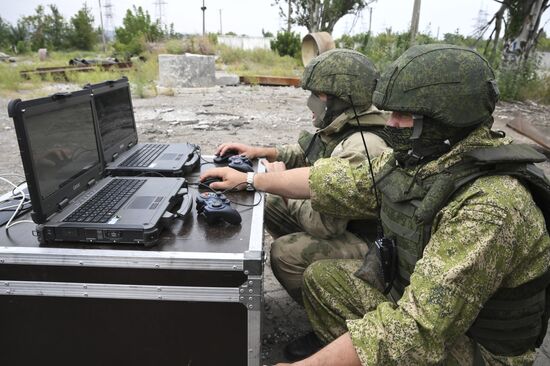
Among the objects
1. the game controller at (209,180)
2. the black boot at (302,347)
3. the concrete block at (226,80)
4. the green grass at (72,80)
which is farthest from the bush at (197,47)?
the black boot at (302,347)

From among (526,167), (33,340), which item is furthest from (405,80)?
(33,340)

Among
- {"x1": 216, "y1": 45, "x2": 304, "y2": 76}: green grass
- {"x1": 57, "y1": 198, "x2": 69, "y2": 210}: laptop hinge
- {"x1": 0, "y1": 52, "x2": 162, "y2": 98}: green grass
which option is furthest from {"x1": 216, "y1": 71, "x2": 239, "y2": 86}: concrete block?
{"x1": 57, "y1": 198, "x2": 69, "y2": 210}: laptop hinge

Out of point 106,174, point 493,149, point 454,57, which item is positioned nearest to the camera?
point 493,149

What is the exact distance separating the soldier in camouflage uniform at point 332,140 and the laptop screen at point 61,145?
3.81 ft

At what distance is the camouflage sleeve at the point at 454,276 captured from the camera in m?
1.35

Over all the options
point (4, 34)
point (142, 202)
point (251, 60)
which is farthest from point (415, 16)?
point (4, 34)

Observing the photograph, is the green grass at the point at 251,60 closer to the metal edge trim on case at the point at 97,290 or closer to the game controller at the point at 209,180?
the game controller at the point at 209,180

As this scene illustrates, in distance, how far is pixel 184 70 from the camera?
1184cm

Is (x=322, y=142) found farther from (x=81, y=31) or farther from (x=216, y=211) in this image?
(x=81, y=31)

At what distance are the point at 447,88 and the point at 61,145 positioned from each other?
59.2 inches

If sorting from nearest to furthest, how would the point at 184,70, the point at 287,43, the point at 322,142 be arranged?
the point at 322,142, the point at 184,70, the point at 287,43

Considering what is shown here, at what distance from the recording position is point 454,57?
1621mm

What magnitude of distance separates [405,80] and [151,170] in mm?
1435

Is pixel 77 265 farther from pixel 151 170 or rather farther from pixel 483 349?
pixel 483 349
